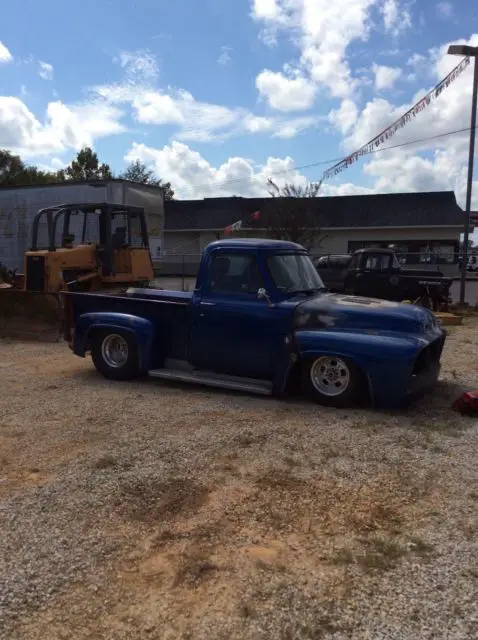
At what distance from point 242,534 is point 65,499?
4.39 ft

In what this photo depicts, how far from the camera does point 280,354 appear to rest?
6914 millimetres

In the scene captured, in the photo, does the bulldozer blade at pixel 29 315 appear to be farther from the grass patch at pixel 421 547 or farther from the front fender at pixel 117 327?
the grass patch at pixel 421 547

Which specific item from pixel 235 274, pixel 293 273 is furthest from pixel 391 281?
pixel 235 274

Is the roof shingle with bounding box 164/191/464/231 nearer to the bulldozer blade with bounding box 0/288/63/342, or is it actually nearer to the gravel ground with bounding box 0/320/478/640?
the bulldozer blade with bounding box 0/288/63/342

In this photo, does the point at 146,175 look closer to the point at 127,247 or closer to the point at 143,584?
the point at 127,247

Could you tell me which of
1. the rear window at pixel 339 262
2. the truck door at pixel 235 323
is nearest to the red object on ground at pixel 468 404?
the truck door at pixel 235 323

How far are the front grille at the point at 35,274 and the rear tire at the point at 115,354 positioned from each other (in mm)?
4626

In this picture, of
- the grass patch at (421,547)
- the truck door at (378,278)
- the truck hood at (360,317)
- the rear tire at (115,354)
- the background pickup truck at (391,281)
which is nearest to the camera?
the grass patch at (421,547)

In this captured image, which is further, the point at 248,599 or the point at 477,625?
the point at 248,599

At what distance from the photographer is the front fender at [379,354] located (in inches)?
246

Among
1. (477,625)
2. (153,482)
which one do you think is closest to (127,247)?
(153,482)

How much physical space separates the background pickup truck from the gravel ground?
34.0 feet

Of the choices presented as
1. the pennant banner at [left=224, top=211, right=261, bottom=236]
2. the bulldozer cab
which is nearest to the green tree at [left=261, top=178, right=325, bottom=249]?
the pennant banner at [left=224, top=211, right=261, bottom=236]

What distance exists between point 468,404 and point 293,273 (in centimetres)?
256
